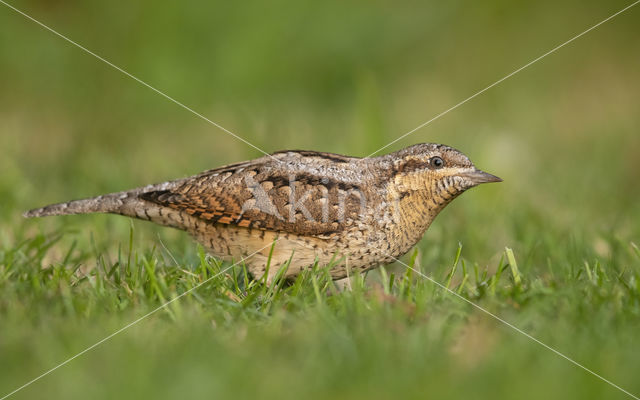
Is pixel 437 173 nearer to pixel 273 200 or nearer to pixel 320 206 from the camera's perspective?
pixel 320 206

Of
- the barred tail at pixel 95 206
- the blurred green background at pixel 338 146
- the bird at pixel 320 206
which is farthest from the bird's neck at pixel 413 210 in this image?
the barred tail at pixel 95 206

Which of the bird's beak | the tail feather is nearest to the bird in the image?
the bird's beak

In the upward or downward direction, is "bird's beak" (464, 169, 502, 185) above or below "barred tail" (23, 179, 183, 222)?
below

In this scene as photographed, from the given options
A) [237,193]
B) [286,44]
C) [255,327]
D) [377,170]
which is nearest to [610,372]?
[255,327]

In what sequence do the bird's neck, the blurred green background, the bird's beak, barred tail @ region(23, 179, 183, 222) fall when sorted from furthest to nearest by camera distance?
barred tail @ region(23, 179, 183, 222) → the bird's neck → the bird's beak → the blurred green background

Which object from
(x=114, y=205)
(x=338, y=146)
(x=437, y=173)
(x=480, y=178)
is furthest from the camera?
(x=338, y=146)

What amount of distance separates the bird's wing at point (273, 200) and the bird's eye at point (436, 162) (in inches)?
15.7

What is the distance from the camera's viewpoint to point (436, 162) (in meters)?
3.95

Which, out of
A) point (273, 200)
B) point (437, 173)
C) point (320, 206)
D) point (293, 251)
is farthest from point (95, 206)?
point (437, 173)

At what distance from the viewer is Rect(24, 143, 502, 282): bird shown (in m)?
3.86

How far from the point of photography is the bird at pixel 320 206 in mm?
3857

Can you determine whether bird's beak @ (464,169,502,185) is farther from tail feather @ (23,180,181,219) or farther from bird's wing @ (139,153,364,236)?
tail feather @ (23,180,181,219)

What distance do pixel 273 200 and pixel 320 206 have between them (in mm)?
237

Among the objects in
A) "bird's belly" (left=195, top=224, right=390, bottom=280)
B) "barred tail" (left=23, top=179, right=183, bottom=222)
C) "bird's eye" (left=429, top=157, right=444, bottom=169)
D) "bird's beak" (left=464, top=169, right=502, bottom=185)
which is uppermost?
"barred tail" (left=23, top=179, right=183, bottom=222)
